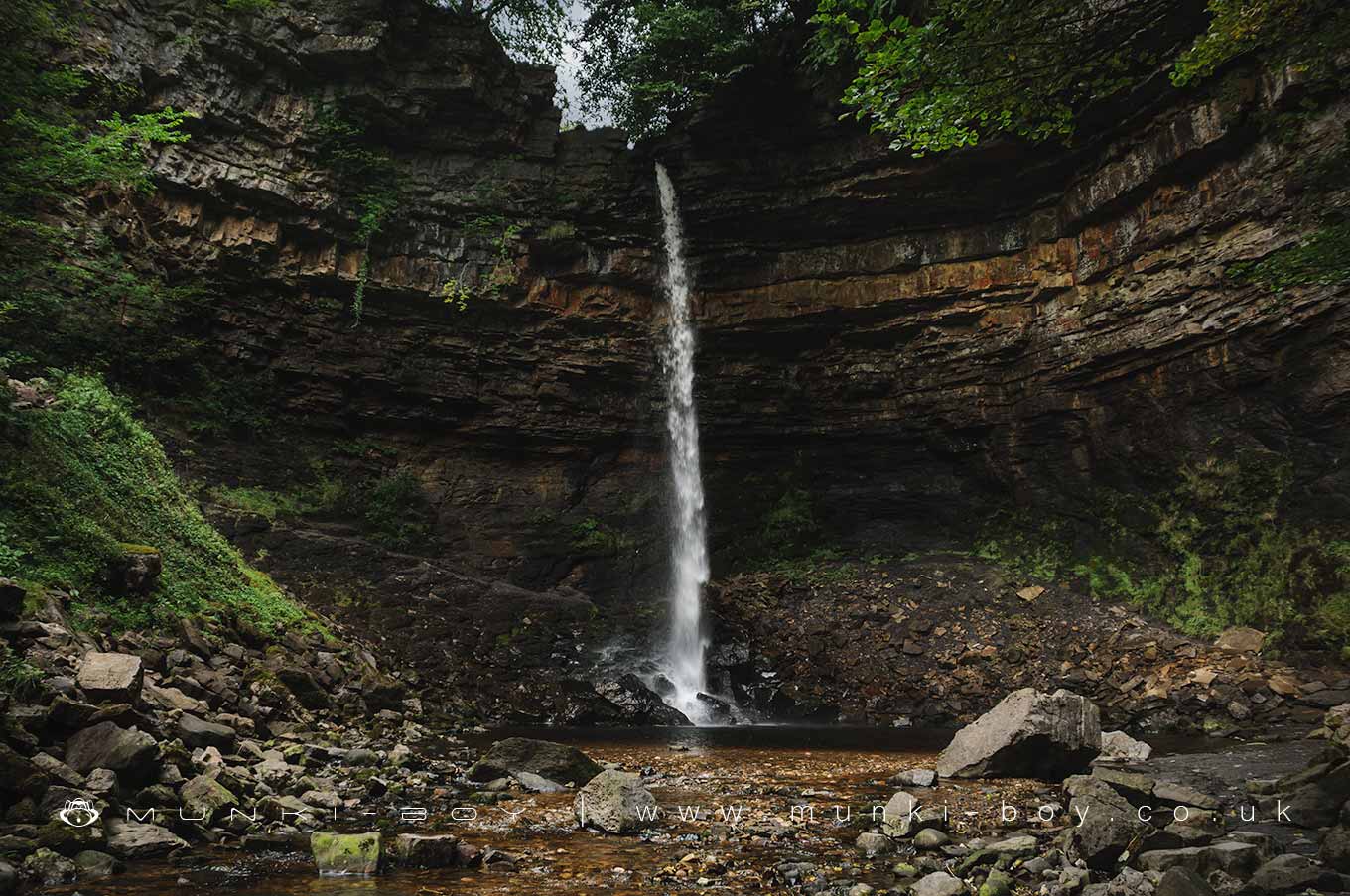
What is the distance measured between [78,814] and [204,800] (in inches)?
30.8

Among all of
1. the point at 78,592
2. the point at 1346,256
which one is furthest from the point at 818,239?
the point at 78,592

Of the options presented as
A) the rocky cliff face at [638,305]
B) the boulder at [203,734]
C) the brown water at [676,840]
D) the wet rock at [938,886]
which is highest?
the rocky cliff face at [638,305]

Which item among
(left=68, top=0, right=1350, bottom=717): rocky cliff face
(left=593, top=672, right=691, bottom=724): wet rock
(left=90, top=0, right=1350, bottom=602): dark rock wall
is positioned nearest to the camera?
(left=593, top=672, right=691, bottom=724): wet rock

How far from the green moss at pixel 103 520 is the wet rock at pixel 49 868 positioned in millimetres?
3859

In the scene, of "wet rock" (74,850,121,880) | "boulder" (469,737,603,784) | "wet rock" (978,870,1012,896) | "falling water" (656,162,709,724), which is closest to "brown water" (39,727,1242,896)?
"wet rock" (74,850,121,880)

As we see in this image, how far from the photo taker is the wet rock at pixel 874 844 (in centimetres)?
496

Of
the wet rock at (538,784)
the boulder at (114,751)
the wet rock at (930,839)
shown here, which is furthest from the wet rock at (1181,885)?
the boulder at (114,751)

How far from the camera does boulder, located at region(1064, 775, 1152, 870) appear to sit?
4.39 m

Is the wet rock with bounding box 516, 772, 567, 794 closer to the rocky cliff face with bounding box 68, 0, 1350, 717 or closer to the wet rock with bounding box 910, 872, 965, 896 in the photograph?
the wet rock with bounding box 910, 872, 965, 896

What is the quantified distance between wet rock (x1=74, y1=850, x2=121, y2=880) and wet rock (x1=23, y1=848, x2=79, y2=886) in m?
0.04

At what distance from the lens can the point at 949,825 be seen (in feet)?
18.2

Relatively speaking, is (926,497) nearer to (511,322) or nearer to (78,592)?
(511,322)

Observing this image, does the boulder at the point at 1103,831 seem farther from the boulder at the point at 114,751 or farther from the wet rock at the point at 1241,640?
the wet rock at the point at 1241,640

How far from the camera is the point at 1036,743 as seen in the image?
24.3 feet
